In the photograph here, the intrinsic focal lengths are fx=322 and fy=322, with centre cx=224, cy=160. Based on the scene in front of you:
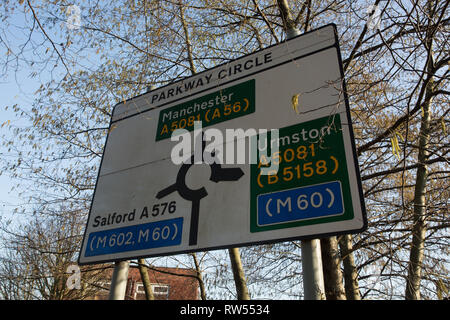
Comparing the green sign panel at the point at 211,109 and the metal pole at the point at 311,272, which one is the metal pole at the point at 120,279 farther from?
the metal pole at the point at 311,272

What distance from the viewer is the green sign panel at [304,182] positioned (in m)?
1.79

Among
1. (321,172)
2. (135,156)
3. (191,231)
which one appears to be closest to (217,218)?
(191,231)

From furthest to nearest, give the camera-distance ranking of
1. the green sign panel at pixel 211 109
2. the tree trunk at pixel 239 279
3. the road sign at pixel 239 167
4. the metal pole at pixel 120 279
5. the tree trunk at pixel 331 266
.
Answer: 1. the tree trunk at pixel 239 279
2. the tree trunk at pixel 331 266
3. the green sign panel at pixel 211 109
4. the metal pole at pixel 120 279
5. the road sign at pixel 239 167

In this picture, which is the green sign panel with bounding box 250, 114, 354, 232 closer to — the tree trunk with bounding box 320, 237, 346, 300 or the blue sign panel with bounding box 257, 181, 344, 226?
the blue sign panel with bounding box 257, 181, 344, 226

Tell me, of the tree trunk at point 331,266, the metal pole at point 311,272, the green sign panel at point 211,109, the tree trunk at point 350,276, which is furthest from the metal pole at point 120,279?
the tree trunk at point 350,276

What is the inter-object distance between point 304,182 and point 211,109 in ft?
3.80

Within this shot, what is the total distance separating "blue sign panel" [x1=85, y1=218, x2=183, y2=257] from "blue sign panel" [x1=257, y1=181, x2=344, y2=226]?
0.66 metres

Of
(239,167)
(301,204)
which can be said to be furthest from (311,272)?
(239,167)

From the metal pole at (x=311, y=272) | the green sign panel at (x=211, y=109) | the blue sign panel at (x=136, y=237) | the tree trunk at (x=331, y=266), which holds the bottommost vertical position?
the metal pole at (x=311, y=272)

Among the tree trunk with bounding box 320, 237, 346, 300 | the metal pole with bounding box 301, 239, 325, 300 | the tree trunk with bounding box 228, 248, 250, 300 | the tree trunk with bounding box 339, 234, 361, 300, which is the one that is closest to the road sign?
the metal pole with bounding box 301, 239, 325, 300

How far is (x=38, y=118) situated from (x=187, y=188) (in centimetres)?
463

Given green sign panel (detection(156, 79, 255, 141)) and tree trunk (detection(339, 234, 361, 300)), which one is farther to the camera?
tree trunk (detection(339, 234, 361, 300))

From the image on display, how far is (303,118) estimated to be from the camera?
2.19m

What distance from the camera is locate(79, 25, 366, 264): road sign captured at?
1884 mm
